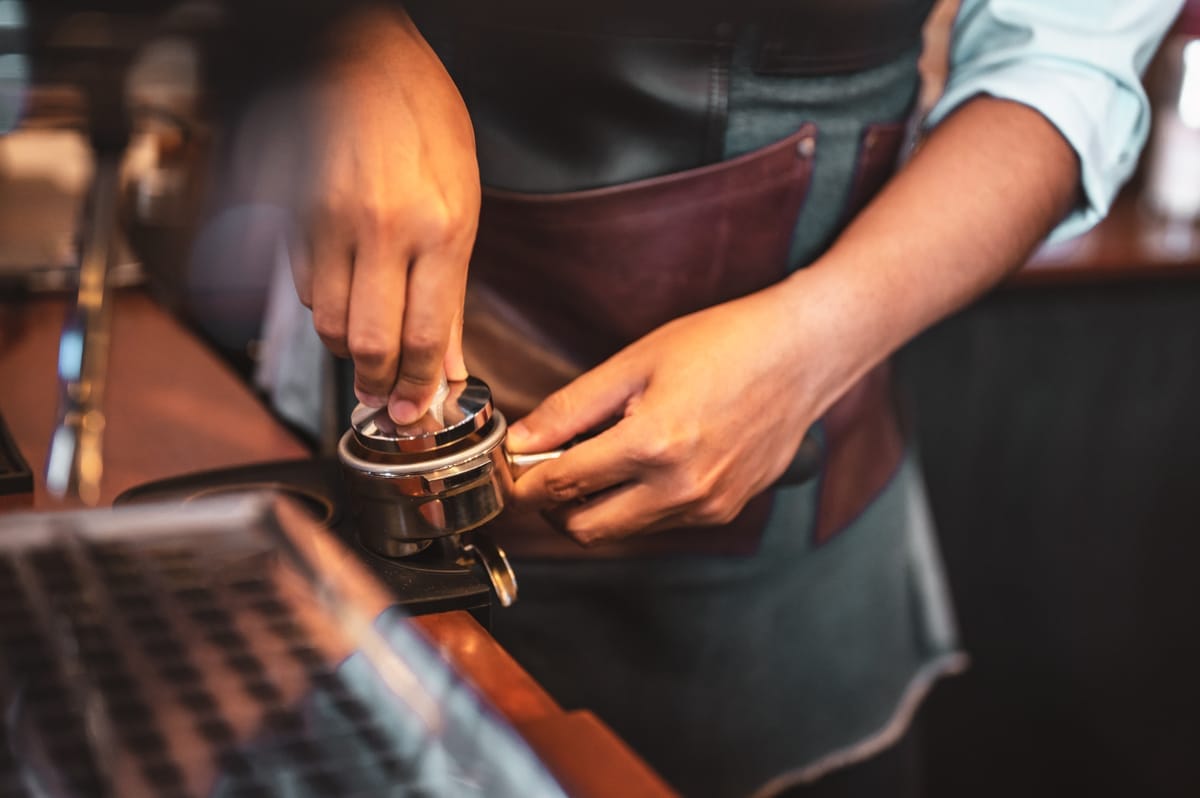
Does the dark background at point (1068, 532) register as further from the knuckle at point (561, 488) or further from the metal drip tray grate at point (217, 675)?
the metal drip tray grate at point (217, 675)

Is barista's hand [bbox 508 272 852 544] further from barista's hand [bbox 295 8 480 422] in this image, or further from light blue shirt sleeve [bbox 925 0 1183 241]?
light blue shirt sleeve [bbox 925 0 1183 241]

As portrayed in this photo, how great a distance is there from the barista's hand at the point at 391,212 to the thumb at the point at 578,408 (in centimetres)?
13

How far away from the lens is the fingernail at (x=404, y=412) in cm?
51

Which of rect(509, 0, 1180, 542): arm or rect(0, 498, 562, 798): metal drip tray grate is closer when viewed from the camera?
rect(0, 498, 562, 798): metal drip tray grate

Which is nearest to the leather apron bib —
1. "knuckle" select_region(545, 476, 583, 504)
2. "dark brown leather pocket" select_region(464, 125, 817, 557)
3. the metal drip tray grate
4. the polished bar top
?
"dark brown leather pocket" select_region(464, 125, 817, 557)

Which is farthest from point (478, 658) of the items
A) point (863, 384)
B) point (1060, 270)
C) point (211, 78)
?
point (1060, 270)

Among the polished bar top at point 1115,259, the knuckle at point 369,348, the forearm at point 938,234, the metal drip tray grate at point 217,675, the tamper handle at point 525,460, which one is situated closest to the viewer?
the metal drip tray grate at point 217,675

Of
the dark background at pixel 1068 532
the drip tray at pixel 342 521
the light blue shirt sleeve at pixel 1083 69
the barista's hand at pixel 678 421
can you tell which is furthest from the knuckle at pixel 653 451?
the dark background at pixel 1068 532

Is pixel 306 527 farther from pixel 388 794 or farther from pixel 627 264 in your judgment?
pixel 627 264

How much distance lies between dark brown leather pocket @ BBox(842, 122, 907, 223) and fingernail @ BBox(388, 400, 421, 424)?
0.40m

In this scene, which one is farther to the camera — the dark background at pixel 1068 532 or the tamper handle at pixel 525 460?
the dark background at pixel 1068 532

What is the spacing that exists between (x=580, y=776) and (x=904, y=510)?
2.19 ft

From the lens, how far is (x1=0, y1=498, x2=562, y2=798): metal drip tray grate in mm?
361

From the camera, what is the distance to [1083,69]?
30.7 inches
